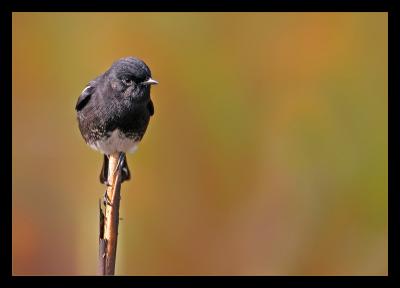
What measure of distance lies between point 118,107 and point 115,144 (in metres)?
A: 0.30

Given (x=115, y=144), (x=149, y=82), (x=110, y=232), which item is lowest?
(x=110, y=232)

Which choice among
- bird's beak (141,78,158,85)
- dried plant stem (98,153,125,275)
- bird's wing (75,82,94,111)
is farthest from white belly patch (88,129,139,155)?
dried plant stem (98,153,125,275)

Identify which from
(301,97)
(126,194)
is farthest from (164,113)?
(301,97)

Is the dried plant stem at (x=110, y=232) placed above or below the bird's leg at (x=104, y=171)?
below

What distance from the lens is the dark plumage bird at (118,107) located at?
549 centimetres

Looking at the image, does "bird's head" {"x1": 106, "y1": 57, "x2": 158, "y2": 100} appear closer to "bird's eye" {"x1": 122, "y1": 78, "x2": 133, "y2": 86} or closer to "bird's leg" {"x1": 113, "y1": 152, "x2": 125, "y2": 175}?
"bird's eye" {"x1": 122, "y1": 78, "x2": 133, "y2": 86}

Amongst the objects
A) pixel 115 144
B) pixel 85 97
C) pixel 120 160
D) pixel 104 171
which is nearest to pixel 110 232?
pixel 120 160

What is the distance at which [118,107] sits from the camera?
222 inches

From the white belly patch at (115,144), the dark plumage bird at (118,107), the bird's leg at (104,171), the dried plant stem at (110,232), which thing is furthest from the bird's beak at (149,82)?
the bird's leg at (104,171)

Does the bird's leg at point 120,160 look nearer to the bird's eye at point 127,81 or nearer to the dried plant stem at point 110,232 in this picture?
the dried plant stem at point 110,232

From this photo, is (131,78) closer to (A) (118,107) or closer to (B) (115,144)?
(A) (118,107)

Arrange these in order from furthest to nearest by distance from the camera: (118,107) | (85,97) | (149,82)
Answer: (85,97) < (118,107) < (149,82)

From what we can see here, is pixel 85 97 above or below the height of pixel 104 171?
above

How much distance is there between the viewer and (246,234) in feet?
23.9
